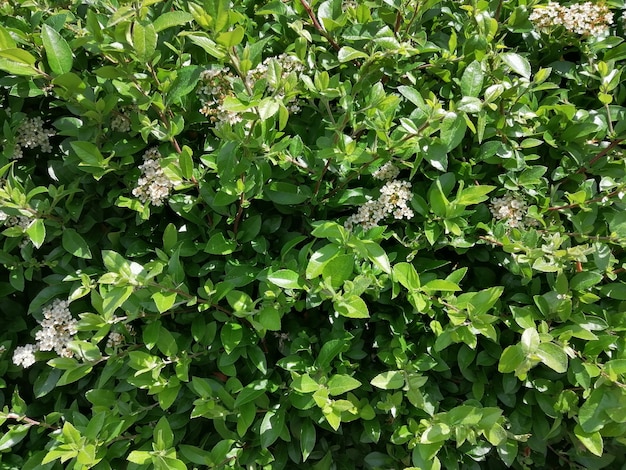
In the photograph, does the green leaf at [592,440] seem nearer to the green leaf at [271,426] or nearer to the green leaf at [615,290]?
the green leaf at [615,290]

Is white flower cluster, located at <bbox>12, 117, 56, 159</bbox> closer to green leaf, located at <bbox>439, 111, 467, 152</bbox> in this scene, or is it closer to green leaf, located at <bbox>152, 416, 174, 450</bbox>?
green leaf, located at <bbox>152, 416, 174, 450</bbox>

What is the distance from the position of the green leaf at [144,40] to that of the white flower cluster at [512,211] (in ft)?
3.50

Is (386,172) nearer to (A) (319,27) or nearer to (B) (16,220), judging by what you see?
(A) (319,27)

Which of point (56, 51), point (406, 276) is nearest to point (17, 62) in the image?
point (56, 51)

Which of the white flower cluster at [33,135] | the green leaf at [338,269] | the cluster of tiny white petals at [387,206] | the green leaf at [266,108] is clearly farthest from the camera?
the white flower cluster at [33,135]

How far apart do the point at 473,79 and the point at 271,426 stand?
1.15 metres

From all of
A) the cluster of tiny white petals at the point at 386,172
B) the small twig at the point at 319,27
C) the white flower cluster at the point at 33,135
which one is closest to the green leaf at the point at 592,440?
the cluster of tiny white petals at the point at 386,172

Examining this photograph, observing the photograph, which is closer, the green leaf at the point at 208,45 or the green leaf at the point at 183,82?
Answer: the green leaf at the point at 208,45

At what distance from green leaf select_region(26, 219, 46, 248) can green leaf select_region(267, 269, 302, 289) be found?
0.67 meters

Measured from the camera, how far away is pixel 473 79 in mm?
1394

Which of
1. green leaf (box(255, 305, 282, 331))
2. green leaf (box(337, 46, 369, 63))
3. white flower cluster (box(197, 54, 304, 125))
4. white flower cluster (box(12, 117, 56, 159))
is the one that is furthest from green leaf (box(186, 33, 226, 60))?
white flower cluster (box(12, 117, 56, 159))

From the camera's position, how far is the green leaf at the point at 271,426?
4.99 ft

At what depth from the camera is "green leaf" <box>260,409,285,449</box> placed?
4.99 feet

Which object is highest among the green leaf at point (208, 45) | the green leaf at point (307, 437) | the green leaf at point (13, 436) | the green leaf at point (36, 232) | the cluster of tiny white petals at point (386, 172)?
the green leaf at point (208, 45)
